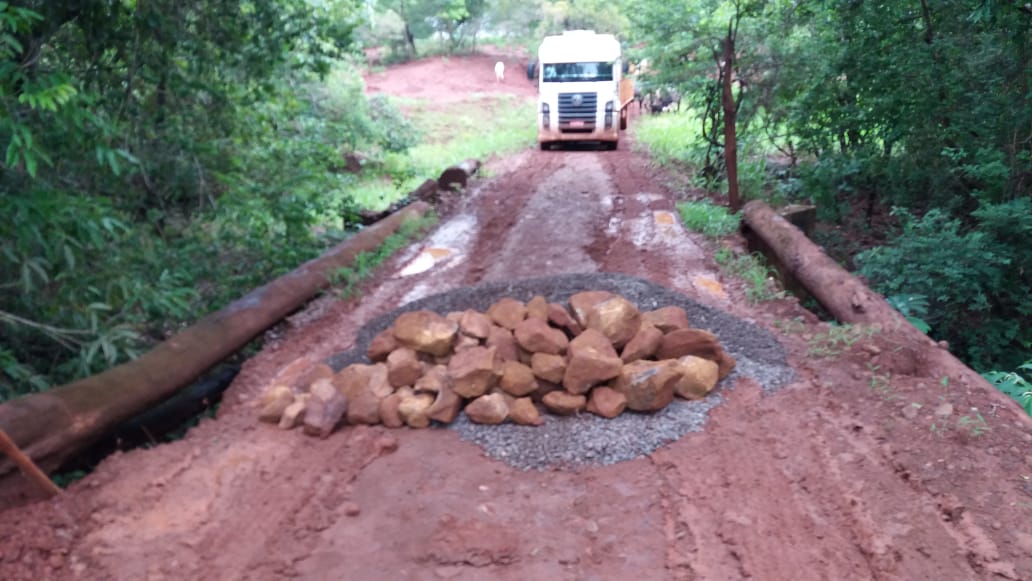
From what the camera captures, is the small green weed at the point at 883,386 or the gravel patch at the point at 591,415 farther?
the small green weed at the point at 883,386

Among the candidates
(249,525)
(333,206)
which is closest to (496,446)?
(249,525)

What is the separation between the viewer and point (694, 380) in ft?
14.6

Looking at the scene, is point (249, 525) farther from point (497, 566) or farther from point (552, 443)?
point (552, 443)

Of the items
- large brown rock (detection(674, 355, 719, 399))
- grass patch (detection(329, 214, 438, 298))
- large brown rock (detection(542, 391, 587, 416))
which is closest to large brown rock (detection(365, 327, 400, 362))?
large brown rock (detection(542, 391, 587, 416))

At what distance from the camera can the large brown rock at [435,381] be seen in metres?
4.48

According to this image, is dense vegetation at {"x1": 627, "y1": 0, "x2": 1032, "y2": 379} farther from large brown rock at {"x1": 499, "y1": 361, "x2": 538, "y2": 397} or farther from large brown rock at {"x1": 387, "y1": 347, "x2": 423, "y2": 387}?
large brown rock at {"x1": 387, "y1": 347, "x2": 423, "y2": 387}

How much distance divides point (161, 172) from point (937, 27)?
8404mm

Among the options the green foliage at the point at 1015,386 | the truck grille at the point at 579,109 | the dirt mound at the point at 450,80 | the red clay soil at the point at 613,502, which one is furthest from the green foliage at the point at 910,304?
the dirt mound at the point at 450,80

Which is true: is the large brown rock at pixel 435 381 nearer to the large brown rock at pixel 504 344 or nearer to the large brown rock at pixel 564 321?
the large brown rock at pixel 504 344

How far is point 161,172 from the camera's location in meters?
7.21

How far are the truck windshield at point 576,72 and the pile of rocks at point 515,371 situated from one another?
13439mm

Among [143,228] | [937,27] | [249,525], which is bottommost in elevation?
[249,525]

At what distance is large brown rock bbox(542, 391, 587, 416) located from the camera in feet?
14.2

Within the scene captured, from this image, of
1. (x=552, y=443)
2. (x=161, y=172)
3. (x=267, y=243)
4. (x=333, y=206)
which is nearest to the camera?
(x=552, y=443)
